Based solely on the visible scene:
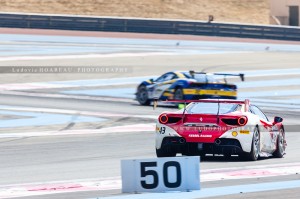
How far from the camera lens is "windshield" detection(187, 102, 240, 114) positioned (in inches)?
620

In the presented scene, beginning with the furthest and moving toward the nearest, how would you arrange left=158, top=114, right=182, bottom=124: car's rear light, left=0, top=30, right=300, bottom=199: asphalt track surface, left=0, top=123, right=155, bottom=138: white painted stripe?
left=0, top=123, right=155, bottom=138: white painted stripe → left=158, top=114, right=182, bottom=124: car's rear light → left=0, top=30, right=300, bottom=199: asphalt track surface

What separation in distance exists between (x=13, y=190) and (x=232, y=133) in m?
4.64

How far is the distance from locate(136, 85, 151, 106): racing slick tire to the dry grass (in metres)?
27.7

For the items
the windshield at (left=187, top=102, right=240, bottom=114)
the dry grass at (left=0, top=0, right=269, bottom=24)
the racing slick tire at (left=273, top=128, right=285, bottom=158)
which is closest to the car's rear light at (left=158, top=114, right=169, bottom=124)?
the windshield at (left=187, top=102, right=240, bottom=114)

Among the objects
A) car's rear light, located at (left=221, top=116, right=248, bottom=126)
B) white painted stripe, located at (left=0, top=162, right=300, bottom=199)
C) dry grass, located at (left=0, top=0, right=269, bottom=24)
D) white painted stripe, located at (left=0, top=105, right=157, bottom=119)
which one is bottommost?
white painted stripe, located at (left=0, top=105, right=157, bottom=119)

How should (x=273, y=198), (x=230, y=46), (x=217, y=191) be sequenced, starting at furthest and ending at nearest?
(x=230, y=46) → (x=217, y=191) → (x=273, y=198)

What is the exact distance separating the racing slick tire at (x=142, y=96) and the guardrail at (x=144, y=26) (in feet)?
58.1

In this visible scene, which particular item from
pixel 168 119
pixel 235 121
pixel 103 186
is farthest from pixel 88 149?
pixel 103 186

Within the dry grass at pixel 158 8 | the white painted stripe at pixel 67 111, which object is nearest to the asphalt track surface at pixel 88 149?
the white painted stripe at pixel 67 111

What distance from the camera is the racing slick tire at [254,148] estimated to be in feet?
51.4

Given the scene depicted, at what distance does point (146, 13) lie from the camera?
203 ft

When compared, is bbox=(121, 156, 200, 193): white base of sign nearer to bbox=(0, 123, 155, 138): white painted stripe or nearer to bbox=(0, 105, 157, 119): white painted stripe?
bbox=(0, 123, 155, 138): white painted stripe

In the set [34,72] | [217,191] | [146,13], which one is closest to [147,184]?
[217,191]

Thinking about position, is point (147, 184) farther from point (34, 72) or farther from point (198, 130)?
point (34, 72)
